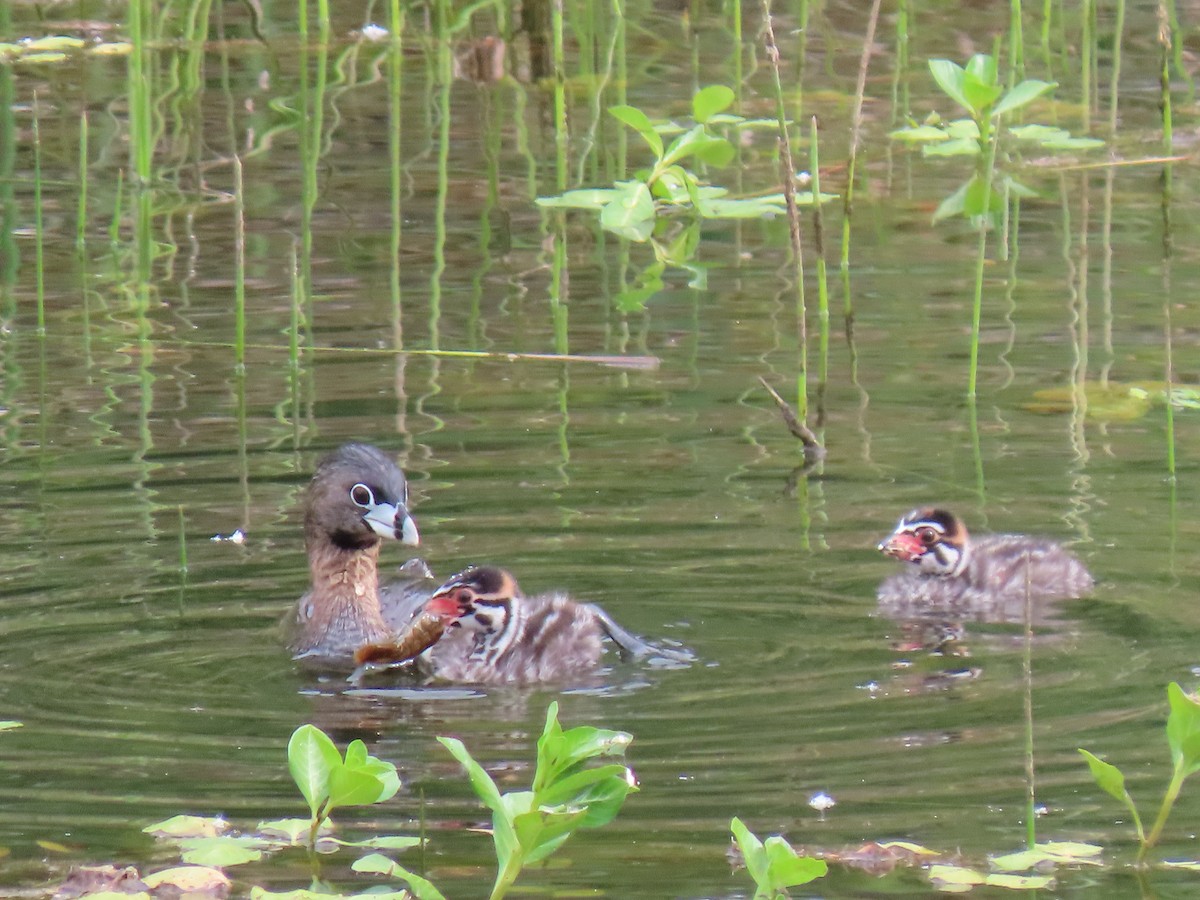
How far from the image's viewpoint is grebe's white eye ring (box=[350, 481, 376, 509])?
748 centimetres

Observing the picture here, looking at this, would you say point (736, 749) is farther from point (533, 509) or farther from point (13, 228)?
point (13, 228)

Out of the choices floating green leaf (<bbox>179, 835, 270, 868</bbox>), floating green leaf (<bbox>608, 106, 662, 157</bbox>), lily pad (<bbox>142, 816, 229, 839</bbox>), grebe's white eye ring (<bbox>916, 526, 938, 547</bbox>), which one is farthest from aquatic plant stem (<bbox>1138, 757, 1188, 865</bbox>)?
floating green leaf (<bbox>608, 106, 662, 157</bbox>)

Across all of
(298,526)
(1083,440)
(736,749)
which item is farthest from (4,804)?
(1083,440)

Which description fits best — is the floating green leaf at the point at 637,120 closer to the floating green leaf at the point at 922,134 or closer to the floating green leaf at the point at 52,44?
the floating green leaf at the point at 922,134

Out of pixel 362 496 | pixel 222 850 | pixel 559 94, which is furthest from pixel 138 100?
pixel 222 850

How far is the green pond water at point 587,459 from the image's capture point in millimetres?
5453

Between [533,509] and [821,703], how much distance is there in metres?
2.16

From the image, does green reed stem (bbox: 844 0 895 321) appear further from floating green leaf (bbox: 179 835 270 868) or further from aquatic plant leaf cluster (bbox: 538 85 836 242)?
floating green leaf (bbox: 179 835 270 868)

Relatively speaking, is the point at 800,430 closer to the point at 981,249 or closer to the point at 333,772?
the point at 981,249

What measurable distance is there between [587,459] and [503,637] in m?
1.80

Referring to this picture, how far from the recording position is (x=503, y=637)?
6957 millimetres

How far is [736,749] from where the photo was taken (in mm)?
5730

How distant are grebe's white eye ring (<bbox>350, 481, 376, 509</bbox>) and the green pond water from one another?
43cm

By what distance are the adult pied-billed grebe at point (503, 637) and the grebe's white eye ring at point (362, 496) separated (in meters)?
0.60
